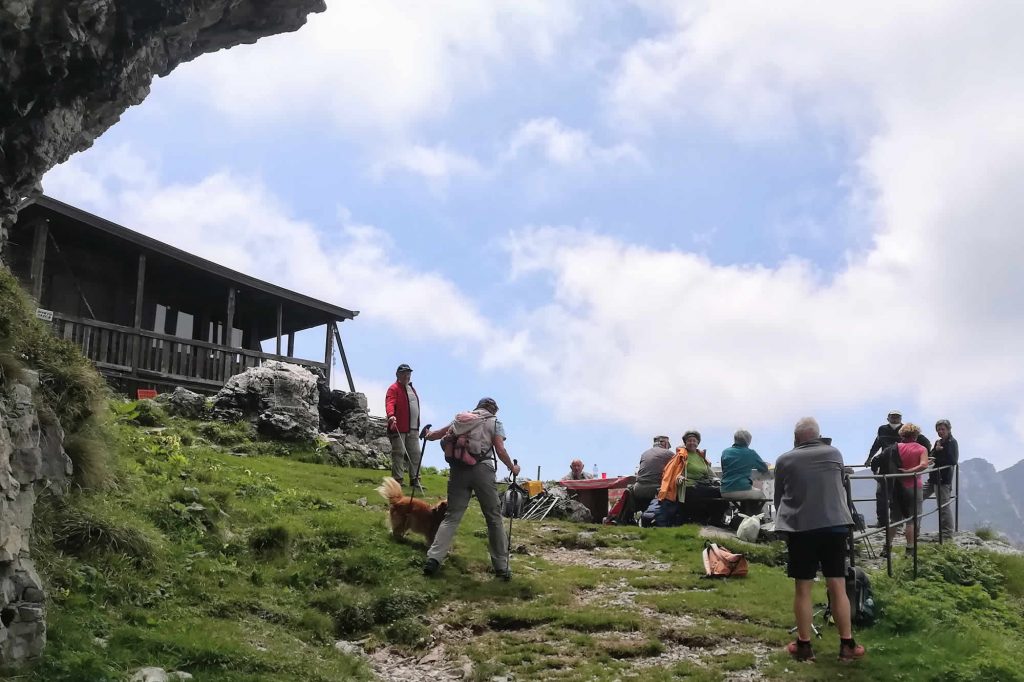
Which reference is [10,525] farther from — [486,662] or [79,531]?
[486,662]

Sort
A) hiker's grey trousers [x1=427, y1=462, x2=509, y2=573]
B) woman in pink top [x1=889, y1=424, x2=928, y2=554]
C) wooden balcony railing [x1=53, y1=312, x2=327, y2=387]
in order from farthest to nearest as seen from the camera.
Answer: wooden balcony railing [x1=53, y1=312, x2=327, y2=387], woman in pink top [x1=889, y1=424, x2=928, y2=554], hiker's grey trousers [x1=427, y1=462, x2=509, y2=573]

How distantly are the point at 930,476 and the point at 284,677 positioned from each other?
1159 centimetres

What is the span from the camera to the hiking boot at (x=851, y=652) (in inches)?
308

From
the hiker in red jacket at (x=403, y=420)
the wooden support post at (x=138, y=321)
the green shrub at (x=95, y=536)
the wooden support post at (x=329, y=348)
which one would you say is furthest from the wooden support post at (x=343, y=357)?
the green shrub at (x=95, y=536)

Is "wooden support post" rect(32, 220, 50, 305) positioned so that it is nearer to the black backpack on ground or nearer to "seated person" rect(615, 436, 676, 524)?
"seated person" rect(615, 436, 676, 524)

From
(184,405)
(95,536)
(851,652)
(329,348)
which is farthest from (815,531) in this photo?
(329,348)

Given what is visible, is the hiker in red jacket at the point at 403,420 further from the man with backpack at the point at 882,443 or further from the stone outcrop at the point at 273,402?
the man with backpack at the point at 882,443

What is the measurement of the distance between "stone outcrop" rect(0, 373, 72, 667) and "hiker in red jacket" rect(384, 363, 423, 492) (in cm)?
678

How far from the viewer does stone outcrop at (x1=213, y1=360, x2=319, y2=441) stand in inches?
787

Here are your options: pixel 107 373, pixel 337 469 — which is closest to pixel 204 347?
pixel 107 373

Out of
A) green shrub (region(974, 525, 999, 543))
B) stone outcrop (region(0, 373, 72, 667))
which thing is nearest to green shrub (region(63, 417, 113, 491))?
stone outcrop (region(0, 373, 72, 667))

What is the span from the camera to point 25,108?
12.0 m

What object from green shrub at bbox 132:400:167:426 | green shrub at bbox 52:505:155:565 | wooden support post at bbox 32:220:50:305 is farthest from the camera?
wooden support post at bbox 32:220:50:305

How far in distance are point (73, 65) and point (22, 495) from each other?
7.90 metres
